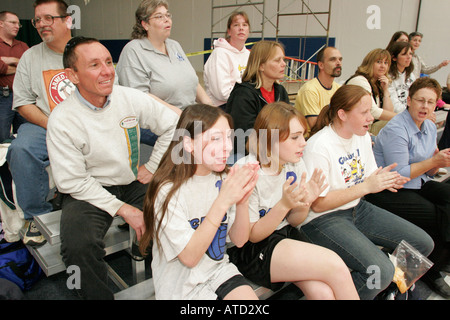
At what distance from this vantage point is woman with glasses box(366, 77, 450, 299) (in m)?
1.99

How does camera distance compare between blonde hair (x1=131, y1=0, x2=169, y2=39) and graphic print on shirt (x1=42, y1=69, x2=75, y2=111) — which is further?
blonde hair (x1=131, y1=0, x2=169, y2=39)

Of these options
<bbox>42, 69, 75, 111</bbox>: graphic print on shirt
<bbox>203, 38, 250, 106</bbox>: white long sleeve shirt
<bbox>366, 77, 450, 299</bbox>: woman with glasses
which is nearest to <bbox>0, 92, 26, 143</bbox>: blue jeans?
<bbox>42, 69, 75, 111</bbox>: graphic print on shirt

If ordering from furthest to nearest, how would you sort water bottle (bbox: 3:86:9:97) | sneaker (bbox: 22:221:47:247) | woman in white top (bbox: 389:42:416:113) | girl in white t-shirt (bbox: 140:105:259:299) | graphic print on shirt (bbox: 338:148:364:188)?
woman in white top (bbox: 389:42:416:113) < water bottle (bbox: 3:86:9:97) < graphic print on shirt (bbox: 338:148:364:188) < sneaker (bbox: 22:221:47:247) < girl in white t-shirt (bbox: 140:105:259:299)

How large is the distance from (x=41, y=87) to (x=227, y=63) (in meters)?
1.45

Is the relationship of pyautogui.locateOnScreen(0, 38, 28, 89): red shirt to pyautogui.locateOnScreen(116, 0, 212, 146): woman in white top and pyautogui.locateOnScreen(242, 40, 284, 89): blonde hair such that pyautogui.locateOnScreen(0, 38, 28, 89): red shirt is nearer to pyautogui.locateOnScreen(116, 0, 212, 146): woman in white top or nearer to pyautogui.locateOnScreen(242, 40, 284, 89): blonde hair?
pyautogui.locateOnScreen(116, 0, 212, 146): woman in white top

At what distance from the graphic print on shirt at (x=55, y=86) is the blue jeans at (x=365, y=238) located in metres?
1.62

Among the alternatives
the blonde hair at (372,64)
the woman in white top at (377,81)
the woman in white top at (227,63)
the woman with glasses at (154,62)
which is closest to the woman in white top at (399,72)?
the woman in white top at (377,81)

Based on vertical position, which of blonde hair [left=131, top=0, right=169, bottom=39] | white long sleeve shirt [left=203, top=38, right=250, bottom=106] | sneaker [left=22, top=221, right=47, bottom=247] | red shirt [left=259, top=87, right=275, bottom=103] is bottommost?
sneaker [left=22, top=221, right=47, bottom=247]

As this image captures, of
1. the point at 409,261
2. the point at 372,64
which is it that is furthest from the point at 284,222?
the point at 372,64

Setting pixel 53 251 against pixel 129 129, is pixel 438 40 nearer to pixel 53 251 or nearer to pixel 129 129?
pixel 129 129

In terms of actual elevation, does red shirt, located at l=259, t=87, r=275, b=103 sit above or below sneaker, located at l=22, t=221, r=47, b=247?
above

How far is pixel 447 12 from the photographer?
6219 mm

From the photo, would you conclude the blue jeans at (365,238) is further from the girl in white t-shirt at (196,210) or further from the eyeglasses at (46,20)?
the eyeglasses at (46,20)
